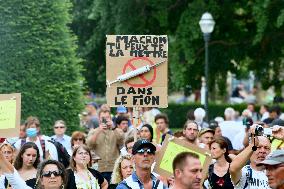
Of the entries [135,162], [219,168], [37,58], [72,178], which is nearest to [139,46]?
[72,178]

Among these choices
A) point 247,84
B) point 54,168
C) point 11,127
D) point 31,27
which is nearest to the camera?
point 54,168

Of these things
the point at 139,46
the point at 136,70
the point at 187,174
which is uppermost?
the point at 139,46

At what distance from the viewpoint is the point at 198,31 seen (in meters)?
28.7

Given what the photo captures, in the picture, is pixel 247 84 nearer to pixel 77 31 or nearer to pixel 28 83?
pixel 77 31

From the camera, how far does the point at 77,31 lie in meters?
33.0

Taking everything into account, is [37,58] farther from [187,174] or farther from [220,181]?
[187,174]

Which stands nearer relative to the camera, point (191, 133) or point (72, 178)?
point (72, 178)

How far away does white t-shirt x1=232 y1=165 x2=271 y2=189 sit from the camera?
34.0 feet

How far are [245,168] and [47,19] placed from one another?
9593 mm

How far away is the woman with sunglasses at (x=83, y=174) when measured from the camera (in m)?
12.0

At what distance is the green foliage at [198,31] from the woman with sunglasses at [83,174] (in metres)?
15.6

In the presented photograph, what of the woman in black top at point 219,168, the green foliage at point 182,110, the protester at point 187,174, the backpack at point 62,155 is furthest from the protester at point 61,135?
the green foliage at point 182,110

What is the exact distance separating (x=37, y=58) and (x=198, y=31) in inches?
386

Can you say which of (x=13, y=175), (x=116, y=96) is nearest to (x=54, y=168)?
(x=13, y=175)
